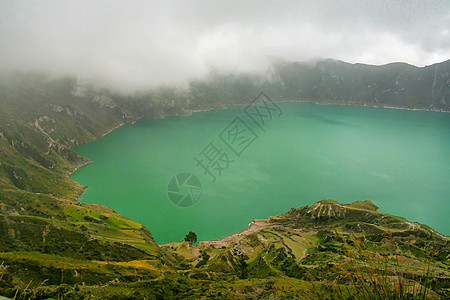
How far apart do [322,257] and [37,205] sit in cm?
5093

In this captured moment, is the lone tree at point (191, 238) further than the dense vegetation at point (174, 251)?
Answer: Yes

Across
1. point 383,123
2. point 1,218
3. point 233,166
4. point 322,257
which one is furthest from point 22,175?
point 383,123

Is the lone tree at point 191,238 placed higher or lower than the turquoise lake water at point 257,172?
lower

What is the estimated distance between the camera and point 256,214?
67875 mm
